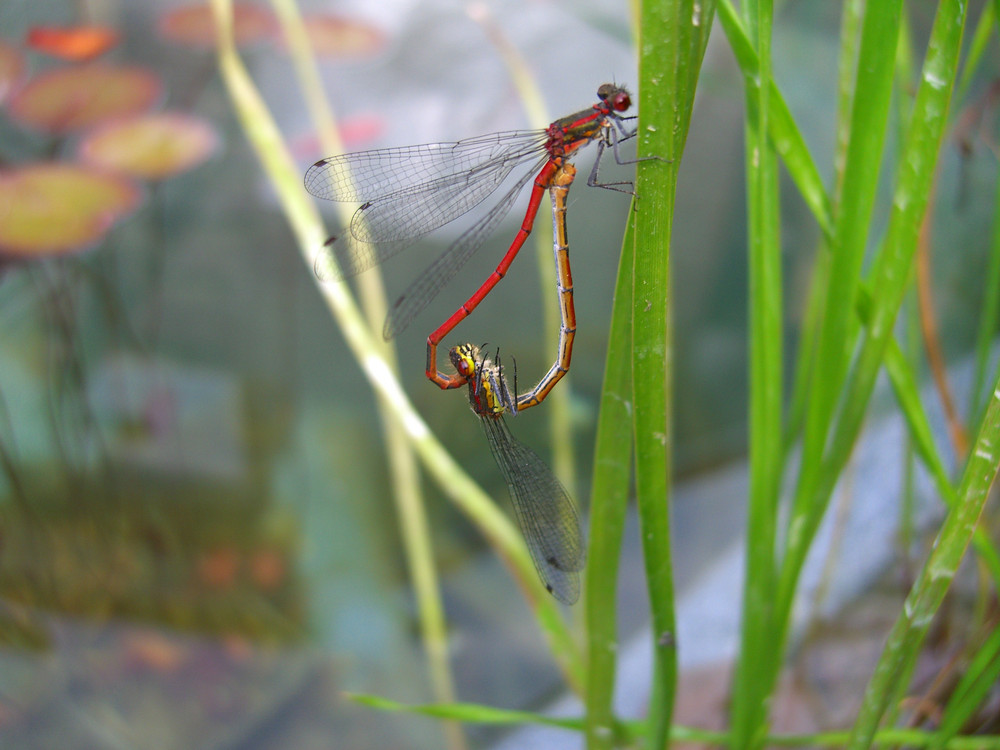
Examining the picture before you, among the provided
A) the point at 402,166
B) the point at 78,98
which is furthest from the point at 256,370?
the point at 402,166

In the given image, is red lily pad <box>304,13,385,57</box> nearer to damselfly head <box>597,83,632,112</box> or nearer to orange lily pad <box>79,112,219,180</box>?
orange lily pad <box>79,112,219,180</box>

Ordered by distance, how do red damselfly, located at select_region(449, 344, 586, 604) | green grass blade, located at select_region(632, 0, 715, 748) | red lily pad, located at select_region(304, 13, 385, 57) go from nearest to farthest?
green grass blade, located at select_region(632, 0, 715, 748), red damselfly, located at select_region(449, 344, 586, 604), red lily pad, located at select_region(304, 13, 385, 57)

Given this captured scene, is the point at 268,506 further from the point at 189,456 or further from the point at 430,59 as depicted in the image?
the point at 430,59

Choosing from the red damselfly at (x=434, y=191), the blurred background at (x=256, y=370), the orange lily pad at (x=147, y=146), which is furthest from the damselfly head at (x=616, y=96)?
the orange lily pad at (x=147, y=146)

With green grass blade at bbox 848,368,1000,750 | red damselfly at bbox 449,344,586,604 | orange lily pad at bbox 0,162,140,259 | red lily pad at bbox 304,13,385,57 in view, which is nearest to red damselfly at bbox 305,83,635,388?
red damselfly at bbox 449,344,586,604

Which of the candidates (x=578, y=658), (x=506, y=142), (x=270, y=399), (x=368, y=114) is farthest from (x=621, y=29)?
(x=578, y=658)

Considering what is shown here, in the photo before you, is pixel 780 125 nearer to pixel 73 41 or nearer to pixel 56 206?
pixel 56 206
